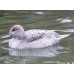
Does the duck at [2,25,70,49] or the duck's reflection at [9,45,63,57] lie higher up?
the duck at [2,25,70,49]

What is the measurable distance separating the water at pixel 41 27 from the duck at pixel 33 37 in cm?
3

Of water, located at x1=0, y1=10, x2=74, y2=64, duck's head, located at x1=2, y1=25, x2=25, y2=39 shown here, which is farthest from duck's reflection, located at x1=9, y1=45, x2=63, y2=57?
duck's head, located at x1=2, y1=25, x2=25, y2=39

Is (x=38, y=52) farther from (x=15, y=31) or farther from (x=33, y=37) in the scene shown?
(x=15, y=31)

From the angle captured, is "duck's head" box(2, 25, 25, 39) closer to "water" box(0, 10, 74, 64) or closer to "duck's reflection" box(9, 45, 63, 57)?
"water" box(0, 10, 74, 64)

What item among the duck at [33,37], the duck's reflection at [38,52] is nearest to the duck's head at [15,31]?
the duck at [33,37]

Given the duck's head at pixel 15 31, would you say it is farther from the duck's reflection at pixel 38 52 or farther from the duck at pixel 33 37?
the duck's reflection at pixel 38 52

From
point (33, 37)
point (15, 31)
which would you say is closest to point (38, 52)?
point (33, 37)

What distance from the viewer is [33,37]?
2.77 metres

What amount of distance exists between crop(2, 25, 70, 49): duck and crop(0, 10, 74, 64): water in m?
0.03

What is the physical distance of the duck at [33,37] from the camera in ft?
9.07

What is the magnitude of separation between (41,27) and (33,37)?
109 mm

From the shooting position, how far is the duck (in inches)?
109
